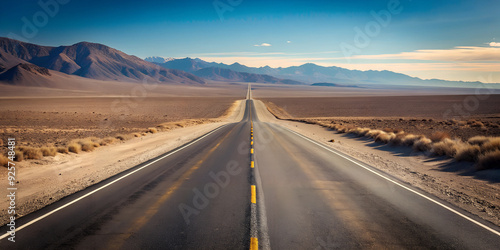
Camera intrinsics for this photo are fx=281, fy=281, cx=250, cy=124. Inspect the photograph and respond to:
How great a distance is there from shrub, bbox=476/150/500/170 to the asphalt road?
4122 mm

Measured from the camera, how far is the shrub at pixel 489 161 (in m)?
10.6

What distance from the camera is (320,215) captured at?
21.3 ft

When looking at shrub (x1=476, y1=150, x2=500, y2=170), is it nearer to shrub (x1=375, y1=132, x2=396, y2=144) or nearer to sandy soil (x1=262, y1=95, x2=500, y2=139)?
shrub (x1=375, y1=132, x2=396, y2=144)

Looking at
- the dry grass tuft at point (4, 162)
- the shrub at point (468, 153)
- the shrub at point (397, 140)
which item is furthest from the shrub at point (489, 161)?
the dry grass tuft at point (4, 162)

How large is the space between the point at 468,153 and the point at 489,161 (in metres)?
1.39

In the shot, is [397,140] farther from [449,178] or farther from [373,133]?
[449,178]

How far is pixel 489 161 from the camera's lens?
35.1ft

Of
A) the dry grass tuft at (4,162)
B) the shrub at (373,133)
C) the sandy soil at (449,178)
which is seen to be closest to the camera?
the sandy soil at (449,178)

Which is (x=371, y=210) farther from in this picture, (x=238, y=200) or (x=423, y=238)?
(x=238, y=200)

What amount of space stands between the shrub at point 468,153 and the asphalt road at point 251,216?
4.89 metres

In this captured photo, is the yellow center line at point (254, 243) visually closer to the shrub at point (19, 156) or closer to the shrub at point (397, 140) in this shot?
the shrub at point (19, 156)

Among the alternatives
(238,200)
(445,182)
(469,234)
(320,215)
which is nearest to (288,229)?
(320,215)

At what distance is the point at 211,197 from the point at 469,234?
586cm

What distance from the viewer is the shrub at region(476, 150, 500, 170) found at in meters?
10.6
